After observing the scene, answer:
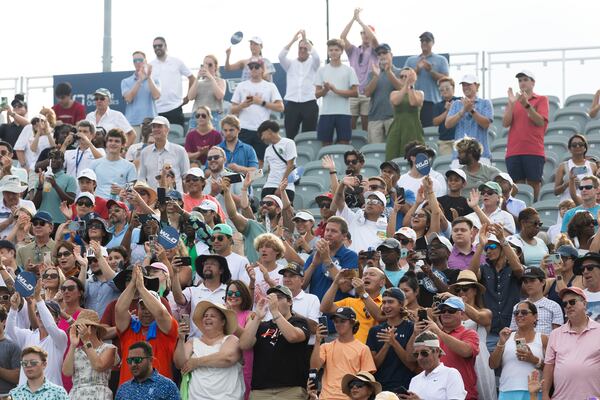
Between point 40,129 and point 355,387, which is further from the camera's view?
point 40,129

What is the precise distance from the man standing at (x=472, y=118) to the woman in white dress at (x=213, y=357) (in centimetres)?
638

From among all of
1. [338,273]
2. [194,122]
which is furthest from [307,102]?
[338,273]

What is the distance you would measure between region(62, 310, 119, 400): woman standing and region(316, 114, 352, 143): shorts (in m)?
8.19

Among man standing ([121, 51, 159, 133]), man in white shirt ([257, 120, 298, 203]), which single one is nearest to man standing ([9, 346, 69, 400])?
man in white shirt ([257, 120, 298, 203])

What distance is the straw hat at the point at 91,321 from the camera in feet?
45.0

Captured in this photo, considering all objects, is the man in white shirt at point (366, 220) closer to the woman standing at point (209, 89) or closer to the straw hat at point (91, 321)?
the straw hat at point (91, 321)

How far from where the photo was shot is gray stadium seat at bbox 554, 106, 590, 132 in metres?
23.0

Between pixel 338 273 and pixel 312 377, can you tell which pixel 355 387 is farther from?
pixel 338 273

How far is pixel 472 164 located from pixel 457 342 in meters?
4.39

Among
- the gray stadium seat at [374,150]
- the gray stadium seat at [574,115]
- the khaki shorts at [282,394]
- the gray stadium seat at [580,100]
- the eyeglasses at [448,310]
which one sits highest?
the gray stadium seat at [580,100]

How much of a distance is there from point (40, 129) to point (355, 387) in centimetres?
873

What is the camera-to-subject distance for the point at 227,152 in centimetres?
1891

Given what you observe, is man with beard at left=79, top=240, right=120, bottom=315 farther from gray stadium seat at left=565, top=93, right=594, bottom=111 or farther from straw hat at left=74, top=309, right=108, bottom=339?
gray stadium seat at left=565, top=93, right=594, bottom=111

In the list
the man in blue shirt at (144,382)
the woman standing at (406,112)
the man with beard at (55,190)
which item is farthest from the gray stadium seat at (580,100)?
the man in blue shirt at (144,382)
